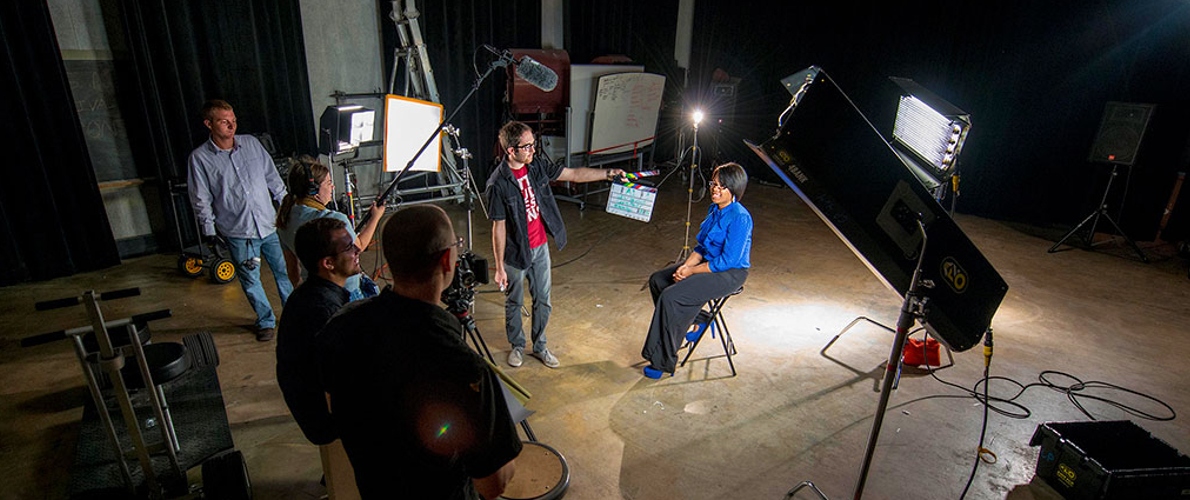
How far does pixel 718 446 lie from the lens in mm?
3045

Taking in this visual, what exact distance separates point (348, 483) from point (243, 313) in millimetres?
2907

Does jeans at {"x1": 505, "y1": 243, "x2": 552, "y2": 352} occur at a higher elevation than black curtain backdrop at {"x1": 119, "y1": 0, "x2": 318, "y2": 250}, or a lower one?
lower

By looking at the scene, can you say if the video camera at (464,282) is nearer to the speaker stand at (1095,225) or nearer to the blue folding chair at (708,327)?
the blue folding chair at (708,327)

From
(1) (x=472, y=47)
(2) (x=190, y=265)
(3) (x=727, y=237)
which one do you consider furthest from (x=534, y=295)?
(1) (x=472, y=47)

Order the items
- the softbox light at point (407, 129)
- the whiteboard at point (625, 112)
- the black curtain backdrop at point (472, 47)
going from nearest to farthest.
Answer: the softbox light at point (407, 129), the black curtain backdrop at point (472, 47), the whiteboard at point (625, 112)

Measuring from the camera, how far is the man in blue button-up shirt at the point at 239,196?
3678 mm

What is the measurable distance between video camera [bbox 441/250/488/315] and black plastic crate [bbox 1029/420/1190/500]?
272 cm

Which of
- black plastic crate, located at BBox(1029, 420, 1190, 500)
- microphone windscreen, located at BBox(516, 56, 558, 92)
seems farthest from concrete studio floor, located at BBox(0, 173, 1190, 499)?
microphone windscreen, located at BBox(516, 56, 558, 92)

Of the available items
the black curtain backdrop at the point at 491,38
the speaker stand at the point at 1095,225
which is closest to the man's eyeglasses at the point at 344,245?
the black curtain backdrop at the point at 491,38

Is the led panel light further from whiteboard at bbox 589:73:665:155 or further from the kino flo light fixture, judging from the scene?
whiteboard at bbox 589:73:665:155

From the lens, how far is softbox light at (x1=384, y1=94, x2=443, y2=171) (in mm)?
5023

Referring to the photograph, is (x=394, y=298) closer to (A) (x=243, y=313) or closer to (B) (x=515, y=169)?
(B) (x=515, y=169)

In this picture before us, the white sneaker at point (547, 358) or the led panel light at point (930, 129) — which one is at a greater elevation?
the led panel light at point (930, 129)

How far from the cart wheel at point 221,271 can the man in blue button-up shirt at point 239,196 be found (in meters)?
1.19
